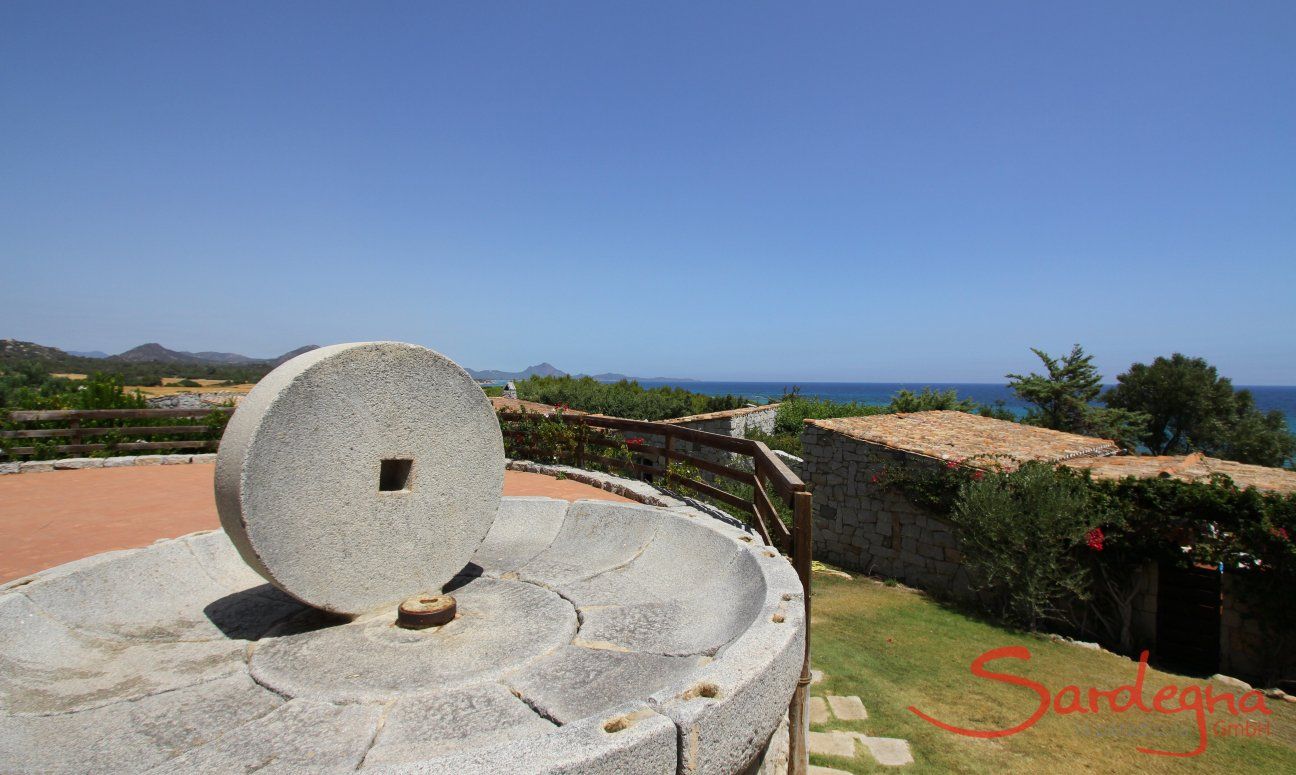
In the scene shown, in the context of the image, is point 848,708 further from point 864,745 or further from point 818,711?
point 864,745

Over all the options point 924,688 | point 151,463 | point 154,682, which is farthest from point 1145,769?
point 151,463

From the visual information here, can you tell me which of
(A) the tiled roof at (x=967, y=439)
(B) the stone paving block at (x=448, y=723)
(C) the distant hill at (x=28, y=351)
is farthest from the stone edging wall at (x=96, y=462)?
(C) the distant hill at (x=28, y=351)

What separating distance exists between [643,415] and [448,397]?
47.8 ft

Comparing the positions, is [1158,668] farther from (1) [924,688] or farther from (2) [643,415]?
(2) [643,415]

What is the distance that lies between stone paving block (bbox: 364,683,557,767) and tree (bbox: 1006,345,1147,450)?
A: 29942 millimetres

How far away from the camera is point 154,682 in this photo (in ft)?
Result: 10.4

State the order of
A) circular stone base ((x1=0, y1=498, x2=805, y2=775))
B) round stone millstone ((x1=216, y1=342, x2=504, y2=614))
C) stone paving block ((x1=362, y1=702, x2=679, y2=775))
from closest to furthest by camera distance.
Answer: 1. stone paving block ((x1=362, y1=702, x2=679, y2=775))
2. circular stone base ((x1=0, y1=498, x2=805, y2=775))
3. round stone millstone ((x1=216, y1=342, x2=504, y2=614))

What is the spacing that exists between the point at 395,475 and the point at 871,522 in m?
11.3

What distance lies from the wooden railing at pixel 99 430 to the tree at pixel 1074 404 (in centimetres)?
2990

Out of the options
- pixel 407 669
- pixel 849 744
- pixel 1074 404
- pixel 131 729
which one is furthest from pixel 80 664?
pixel 1074 404

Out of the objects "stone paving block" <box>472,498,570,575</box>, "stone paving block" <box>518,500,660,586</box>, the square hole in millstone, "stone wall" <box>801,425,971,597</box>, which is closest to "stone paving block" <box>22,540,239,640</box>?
the square hole in millstone

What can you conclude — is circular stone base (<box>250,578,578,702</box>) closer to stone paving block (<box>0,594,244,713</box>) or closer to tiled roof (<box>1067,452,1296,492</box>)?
stone paving block (<box>0,594,244,713</box>)

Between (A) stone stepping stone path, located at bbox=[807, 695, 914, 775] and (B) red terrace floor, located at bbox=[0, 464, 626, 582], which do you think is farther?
(B) red terrace floor, located at bbox=[0, 464, 626, 582]

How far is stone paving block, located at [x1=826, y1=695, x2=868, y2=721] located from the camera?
239 inches
